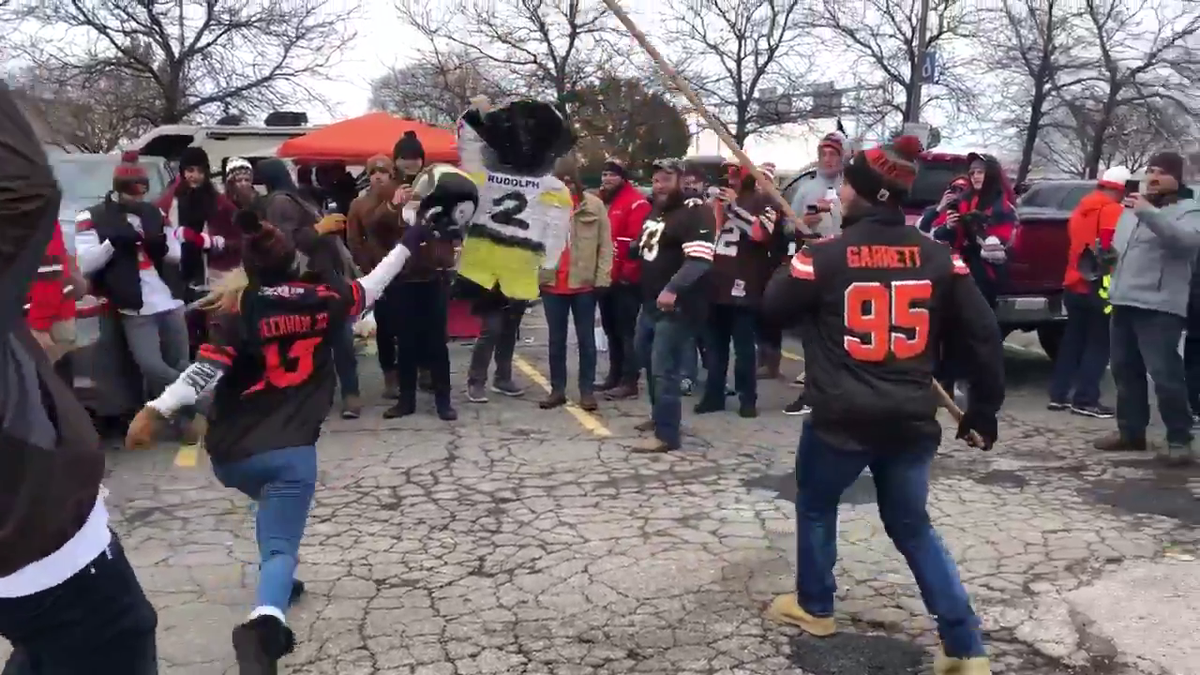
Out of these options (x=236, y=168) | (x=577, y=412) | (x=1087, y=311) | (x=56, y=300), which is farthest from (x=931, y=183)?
(x=56, y=300)

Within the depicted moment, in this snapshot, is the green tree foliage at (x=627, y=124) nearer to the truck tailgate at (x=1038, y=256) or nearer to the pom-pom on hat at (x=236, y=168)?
the truck tailgate at (x=1038, y=256)

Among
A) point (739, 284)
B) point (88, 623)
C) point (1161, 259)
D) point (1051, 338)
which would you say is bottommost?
point (1051, 338)

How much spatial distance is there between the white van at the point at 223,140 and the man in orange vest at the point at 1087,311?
33.8 feet

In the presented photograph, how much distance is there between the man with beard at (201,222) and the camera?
7797 mm

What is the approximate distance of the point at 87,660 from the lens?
7.68ft

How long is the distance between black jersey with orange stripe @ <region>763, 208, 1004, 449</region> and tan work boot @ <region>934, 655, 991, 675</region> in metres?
0.74

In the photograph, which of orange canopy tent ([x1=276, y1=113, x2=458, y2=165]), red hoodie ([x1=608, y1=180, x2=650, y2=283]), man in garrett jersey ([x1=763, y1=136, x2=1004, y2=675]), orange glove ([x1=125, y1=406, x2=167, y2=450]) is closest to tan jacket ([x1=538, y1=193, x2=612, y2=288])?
red hoodie ([x1=608, y1=180, x2=650, y2=283])

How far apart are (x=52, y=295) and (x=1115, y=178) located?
22.8 feet

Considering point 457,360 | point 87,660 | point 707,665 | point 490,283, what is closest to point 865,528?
point 707,665

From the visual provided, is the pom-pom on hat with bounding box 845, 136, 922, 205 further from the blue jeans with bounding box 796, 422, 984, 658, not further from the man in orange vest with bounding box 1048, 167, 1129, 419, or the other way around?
the man in orange vest with bounding box 1048, 167, 1129, 419

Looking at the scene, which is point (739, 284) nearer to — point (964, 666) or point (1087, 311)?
point (1087, 311)

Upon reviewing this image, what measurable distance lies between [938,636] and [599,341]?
5976 millimetres

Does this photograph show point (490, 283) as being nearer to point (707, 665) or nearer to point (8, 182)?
point (707, 665)

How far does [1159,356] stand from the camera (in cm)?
643
